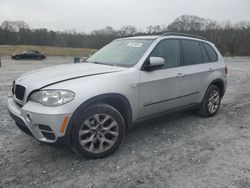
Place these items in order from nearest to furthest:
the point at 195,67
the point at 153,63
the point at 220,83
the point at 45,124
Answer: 1. the point at 45,124
2. the point at 153,63
3. the point at 195,67
4. the point at 220,83

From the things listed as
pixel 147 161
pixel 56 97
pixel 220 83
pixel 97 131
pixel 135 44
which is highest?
pixel 135 44

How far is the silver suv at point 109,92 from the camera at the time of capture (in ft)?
9.66

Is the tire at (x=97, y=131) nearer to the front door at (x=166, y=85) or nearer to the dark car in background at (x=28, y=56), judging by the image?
the front door at (x=166, y=85)

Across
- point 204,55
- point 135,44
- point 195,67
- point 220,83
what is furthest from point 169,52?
point 220,83

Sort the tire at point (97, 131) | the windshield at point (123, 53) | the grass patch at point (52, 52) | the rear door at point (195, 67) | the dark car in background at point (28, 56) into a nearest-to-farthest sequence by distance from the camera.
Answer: the tire at point (97, 131) → the windshield at point (123, 53) → the rear door at point (195, 67) → the dark car in background at point (28, 56) → the grass patch at point (52, 52)

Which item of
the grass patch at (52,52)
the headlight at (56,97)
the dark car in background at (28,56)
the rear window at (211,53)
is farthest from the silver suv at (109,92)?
the grass patch at (52,52)

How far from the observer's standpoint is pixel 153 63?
11.8 feet

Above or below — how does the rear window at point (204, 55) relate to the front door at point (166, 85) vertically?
above

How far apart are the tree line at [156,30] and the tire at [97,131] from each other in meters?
41.3

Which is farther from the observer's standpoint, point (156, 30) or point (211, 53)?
point (156, 30)

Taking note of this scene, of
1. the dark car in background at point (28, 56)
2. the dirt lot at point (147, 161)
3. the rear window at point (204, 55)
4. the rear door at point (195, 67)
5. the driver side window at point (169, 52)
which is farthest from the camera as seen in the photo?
the dark car in background at point (28, 56)

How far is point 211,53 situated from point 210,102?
105 cm

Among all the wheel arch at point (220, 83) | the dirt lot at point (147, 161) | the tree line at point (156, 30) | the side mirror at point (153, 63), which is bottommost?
the dirt lot at point (147, 161)

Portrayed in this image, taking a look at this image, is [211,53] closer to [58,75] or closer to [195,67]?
[195,67]
